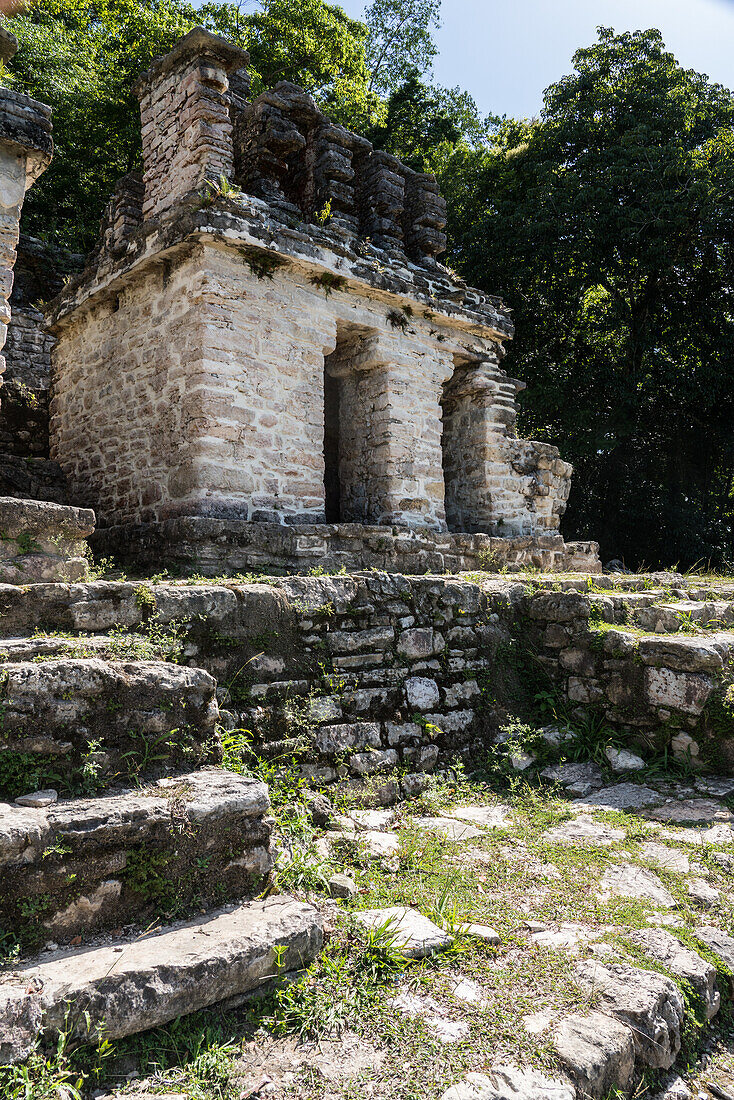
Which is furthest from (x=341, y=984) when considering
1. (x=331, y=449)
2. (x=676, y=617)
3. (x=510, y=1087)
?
(x=331, y=449)

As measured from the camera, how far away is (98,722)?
101 inches

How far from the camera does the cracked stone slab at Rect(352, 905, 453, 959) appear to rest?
2.37 metres

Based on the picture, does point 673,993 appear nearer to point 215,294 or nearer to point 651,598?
point 651,598

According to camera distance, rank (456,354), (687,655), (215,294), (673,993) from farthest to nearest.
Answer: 1. (456,354)
2. (215,294)
3. (687,655)
4. (673,993)

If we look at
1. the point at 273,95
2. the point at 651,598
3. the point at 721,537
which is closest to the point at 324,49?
the point at 273,95

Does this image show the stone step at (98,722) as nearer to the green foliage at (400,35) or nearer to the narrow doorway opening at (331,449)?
the narrow doorway opening at (331,449)

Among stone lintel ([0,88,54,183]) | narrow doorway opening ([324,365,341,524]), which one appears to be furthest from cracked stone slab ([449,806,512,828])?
narrow doorway opening ([324,365,341,524])

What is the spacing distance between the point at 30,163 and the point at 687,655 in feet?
16.7

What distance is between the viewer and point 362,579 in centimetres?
415

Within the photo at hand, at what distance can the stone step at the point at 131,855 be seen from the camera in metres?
2.01

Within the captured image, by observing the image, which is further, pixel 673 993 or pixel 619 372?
pixel 619 372

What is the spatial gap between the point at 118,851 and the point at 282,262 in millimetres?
5467

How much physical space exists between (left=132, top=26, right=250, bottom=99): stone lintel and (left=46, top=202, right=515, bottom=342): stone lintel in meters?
1.32

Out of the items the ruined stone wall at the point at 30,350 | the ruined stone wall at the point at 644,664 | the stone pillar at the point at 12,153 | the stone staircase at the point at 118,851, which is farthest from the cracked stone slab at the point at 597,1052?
the ruined stone wall at the point at 30,350
